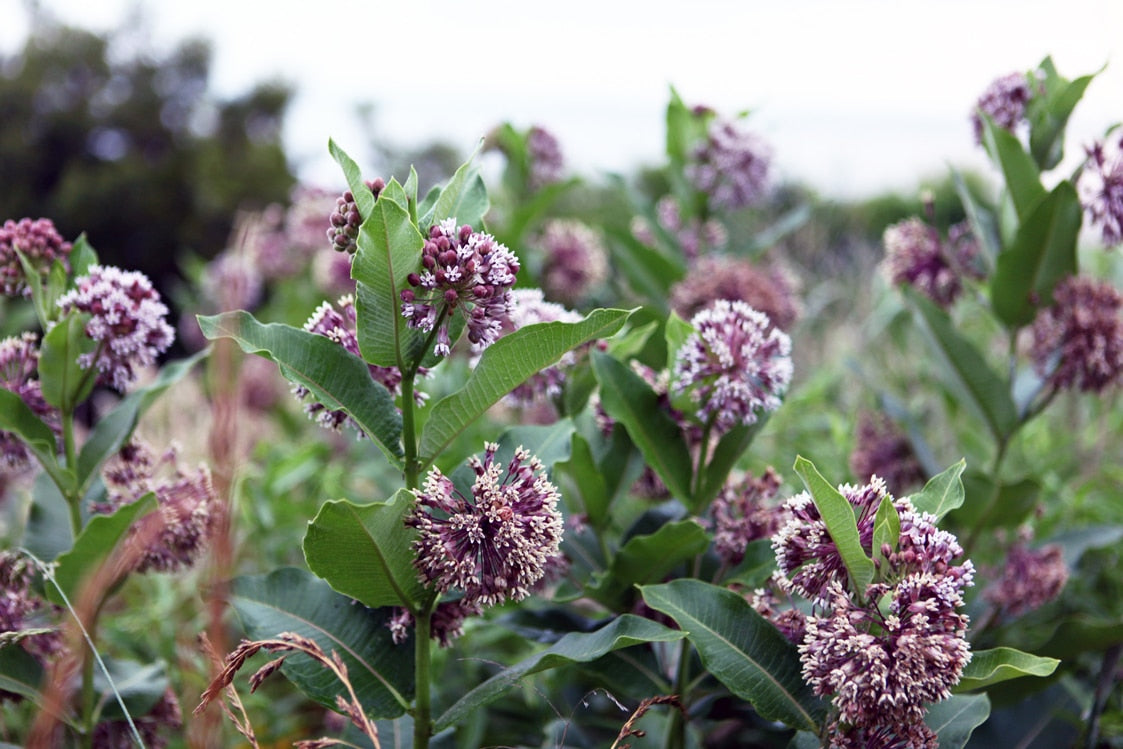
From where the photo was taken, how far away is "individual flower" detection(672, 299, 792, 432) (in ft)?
4.82

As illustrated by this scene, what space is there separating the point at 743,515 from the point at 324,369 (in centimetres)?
78

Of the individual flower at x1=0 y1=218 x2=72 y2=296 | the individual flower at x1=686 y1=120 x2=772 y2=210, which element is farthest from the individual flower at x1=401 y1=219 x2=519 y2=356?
the individual flower at x1=686 y1=120 x2=772 y2=210

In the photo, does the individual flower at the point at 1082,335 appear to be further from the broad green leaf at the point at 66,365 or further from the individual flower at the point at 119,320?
the broad green leaf at the point at 66,365

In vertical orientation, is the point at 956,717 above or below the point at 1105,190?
below

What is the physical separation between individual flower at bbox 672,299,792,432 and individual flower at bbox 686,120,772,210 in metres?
1.18

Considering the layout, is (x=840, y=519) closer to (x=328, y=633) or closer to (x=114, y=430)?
(x=328, y=633)

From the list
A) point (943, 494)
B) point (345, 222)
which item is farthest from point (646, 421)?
point (345, 222)

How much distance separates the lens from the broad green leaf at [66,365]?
1.45m

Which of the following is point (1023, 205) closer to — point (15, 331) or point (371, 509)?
point (371, 509)

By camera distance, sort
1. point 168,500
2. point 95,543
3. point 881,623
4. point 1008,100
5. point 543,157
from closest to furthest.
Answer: point 881,623
point 95,543
point 168,500
point 1008,100
point 543,157

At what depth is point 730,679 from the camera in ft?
4.18

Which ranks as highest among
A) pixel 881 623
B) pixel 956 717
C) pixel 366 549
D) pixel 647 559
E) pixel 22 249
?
pixel 22 249

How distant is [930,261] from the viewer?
2217 millimetres

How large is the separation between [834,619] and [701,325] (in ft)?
1.84
